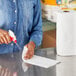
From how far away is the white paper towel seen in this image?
44.8 inches

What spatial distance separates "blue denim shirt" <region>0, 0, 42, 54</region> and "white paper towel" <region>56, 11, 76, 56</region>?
181mm

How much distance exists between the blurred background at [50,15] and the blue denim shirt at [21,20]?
50cm

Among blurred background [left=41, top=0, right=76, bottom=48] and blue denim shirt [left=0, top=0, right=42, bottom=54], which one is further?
blurred background [left=41, top=0, right=76, bottom=48]

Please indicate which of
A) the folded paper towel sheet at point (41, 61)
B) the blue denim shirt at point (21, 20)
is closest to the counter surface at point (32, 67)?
the folded paper towel sheet at point (41, 61)

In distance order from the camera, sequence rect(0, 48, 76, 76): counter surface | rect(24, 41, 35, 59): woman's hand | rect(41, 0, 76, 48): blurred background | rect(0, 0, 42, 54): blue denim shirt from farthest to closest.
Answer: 1. rect(41, 0, 76, 48): blurred background
2. rect(0, 0, 42, 54): blue denim shirt
3. rect(24, 41, 35, 59): woman's hand
4. rect(0, 48, 76, 76): counter surface

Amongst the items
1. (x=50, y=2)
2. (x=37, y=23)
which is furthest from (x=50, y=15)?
(x=37, y=23)

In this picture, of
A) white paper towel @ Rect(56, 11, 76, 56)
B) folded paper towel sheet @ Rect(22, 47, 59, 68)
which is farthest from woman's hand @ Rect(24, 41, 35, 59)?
white paper towel @ Rect(56, 11, 76, 56)

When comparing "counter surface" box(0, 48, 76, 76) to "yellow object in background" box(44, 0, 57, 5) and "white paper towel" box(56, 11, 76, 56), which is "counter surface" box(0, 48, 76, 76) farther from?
"yellow object in background" box(44, 0, 57, 5)

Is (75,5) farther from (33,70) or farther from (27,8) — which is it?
(33,70)

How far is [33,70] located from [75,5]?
38.3 inches

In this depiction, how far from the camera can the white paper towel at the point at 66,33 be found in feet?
3.73

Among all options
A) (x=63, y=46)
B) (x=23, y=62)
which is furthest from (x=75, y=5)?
(x=23, y=62)

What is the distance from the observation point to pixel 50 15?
193cm

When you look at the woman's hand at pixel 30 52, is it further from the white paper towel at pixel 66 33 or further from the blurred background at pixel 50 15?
the blurred background at pixel 50 15
